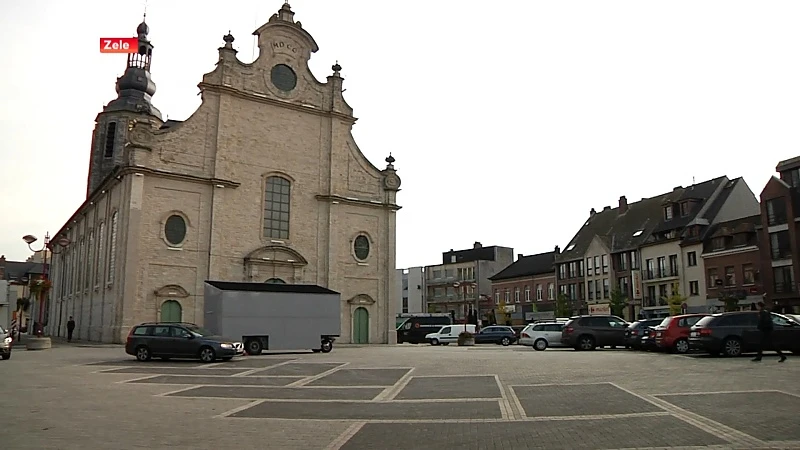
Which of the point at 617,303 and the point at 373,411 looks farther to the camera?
the point at 617,303

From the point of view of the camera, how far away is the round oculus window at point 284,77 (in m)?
42.2

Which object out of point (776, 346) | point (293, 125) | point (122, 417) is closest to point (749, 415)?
point (122, 417)

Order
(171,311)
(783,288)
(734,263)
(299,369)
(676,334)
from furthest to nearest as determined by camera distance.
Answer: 1. (734,263)
2. (783,288)
3. (171,311)
4. (676,334)
5. (299,369)

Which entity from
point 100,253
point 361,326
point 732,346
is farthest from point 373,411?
point 100,253

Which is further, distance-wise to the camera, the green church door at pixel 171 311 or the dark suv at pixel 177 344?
the green church door at pixel 171 311

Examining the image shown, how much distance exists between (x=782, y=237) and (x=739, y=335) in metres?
31.1

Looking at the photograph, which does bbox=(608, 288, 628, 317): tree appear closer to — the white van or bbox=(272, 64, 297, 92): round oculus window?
the white van

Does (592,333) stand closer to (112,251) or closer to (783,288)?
(783,288)

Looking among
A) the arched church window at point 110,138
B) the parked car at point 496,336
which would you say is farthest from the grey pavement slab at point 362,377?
the arched church window at point 110,138

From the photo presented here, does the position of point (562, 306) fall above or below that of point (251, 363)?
above

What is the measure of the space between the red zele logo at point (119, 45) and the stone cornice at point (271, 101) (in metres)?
14.8

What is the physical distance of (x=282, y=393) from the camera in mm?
13914

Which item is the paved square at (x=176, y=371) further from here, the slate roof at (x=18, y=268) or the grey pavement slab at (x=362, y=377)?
the slate roof at (x=18, y=268)

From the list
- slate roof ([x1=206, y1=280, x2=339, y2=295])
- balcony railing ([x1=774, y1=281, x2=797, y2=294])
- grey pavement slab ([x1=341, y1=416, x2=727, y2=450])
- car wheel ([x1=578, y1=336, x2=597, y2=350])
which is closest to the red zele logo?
slate roof ([x1=206, y1=280, x2=339, y2=295])
